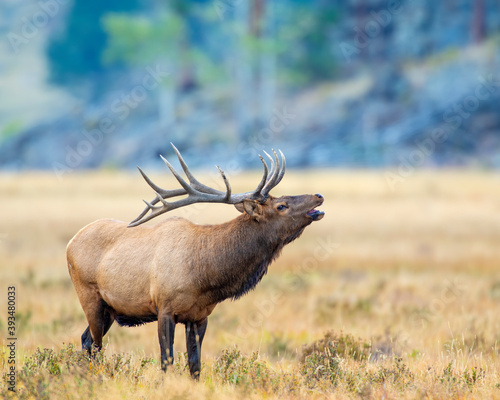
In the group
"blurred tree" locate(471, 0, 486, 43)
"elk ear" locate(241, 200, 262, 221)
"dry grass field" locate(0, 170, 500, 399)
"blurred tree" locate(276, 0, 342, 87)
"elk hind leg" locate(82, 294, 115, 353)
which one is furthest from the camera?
"blurred tree" locate(276, 0, 342, 87)

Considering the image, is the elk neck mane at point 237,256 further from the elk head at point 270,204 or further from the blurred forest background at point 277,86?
the blurred forest background at point 277,86

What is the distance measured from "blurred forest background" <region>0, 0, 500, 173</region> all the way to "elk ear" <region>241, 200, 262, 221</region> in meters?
34.7

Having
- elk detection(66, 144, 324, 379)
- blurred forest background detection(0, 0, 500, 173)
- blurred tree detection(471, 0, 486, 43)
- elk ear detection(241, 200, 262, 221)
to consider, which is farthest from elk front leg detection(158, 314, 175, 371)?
blurred tree detection(471, 0, 486, 43)

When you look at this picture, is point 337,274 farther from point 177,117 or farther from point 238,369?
point 177,117

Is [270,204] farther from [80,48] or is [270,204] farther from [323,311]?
[80,48]

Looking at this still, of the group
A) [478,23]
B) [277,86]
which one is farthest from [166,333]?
[277,86]

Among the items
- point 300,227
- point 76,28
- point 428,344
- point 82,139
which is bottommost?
point 428,344

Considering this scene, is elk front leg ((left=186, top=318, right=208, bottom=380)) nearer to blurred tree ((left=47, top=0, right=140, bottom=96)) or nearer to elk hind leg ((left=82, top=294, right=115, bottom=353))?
elk hind leg ((left=82, top=294, right=115, bottom=353))

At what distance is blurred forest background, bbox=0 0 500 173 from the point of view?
4612 centimetres

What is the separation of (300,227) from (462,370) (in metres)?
2.08

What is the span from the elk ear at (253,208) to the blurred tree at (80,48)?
2480 inches

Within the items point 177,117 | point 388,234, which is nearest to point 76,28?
point 177,117

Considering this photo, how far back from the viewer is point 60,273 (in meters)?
15.4

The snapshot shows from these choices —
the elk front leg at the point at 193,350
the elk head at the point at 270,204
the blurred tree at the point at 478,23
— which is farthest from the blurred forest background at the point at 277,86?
the elk front leg at the point at 193,350
